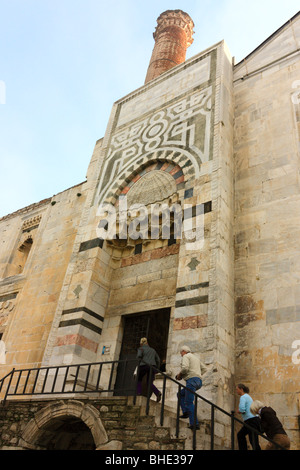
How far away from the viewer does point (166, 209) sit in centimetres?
934

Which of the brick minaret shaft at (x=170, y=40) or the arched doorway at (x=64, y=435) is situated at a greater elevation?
the brick minaret shaft at (x=170, y=40)

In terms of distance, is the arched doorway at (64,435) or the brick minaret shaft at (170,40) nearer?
the arched doorway at (64,435)

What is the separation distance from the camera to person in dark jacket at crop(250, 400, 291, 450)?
4.96 metres

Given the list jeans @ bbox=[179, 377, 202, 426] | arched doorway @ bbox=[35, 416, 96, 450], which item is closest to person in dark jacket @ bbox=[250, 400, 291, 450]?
jeans @ bbox=[179, 377, 202, 426]

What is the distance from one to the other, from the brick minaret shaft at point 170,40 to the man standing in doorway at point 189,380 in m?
14.3

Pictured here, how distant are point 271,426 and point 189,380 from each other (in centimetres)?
129

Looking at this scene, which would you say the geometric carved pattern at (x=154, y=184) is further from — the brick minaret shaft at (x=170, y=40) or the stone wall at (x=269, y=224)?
the brick minaret shaft at (x=170, y=40)

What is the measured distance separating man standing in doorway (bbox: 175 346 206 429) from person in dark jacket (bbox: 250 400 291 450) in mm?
839

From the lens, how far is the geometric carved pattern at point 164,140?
9.71m

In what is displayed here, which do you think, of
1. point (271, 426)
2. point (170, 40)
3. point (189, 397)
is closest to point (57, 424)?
point (189, 397)

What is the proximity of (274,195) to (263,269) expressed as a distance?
1743 mm

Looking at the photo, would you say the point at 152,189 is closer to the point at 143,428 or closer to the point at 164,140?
the point at 164,140

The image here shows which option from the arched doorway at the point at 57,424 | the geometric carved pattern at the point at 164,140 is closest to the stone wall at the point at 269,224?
the geometric carved pattern at the point at 164,140
